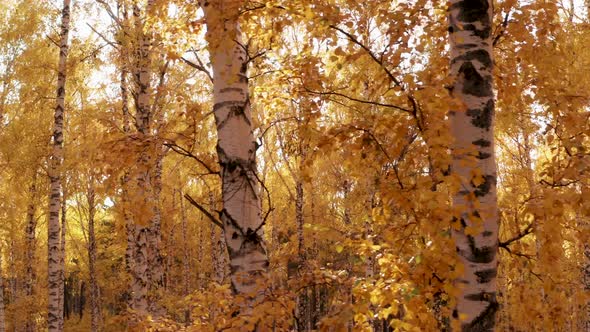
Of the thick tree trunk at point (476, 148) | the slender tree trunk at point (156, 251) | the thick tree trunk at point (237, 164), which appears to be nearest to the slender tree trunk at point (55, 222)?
the slender tree trunk at point (156, 251)

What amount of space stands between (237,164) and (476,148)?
1.54m

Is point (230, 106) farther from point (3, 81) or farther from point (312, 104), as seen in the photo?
point (3, 81)

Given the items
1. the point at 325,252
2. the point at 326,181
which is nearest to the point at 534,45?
the point at 326,181

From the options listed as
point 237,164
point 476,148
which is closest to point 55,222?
point 237,164

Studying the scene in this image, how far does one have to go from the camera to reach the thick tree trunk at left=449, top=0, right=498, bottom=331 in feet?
8.95

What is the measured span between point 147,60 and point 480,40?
6034 millimetres

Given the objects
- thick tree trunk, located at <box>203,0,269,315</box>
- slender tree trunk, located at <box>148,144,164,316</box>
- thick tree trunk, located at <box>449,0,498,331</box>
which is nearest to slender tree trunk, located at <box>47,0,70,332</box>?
slender tree trunk, located at <box>148,144,164,316</box>

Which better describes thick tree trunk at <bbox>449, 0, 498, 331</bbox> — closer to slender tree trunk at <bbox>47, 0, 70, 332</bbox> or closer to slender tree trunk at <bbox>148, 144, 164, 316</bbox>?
slender tree trunk at <bbox>148, 144, 164, 316</bbox>

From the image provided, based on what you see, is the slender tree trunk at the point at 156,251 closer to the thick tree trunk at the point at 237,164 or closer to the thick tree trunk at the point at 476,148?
the thick tree trunk at the point at 237,164

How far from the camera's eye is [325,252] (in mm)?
24922

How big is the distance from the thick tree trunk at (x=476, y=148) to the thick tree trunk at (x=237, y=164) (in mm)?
1215

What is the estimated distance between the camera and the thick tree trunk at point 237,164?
325 centimetres

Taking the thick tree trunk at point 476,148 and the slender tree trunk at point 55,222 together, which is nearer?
the thick tree trunk at point 476,148

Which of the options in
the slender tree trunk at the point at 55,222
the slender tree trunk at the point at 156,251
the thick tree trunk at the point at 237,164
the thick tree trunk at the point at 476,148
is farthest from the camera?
the slender tree trunk at the point at 156,251
